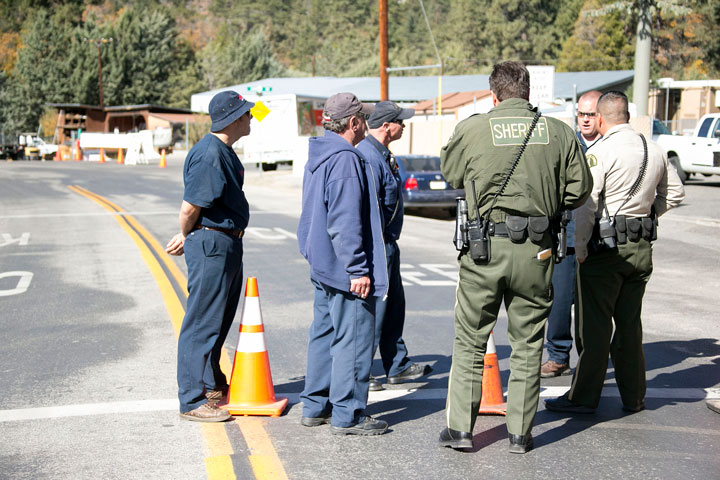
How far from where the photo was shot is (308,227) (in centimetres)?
533

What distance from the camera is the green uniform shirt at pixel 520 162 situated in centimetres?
462

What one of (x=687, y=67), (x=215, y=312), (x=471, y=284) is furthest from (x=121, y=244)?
(x=687, y=67)

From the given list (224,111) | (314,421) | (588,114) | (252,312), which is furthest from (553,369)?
(224,111)

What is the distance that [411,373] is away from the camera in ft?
21.2

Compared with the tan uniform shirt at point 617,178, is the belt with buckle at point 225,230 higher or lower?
lower

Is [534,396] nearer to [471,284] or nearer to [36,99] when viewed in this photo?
[471,284]

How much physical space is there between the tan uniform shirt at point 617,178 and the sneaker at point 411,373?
1.63 meters

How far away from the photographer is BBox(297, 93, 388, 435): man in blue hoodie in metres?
4.95

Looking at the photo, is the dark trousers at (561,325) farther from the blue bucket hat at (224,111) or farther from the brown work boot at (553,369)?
the blue bucket hat at (224,111)

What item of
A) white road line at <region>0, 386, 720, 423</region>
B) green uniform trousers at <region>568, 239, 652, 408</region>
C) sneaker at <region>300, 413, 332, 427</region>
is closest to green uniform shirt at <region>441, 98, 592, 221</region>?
green uniform trousers at <region>568, 239, 652, 408</region>

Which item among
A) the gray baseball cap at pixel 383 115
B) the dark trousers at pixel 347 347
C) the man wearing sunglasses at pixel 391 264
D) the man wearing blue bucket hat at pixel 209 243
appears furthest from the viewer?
the gray baseball cap at pixel 383 115

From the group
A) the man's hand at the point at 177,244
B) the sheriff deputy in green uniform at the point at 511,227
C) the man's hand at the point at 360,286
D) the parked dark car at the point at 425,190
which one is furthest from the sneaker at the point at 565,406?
the parked dark car at the point at 425,190

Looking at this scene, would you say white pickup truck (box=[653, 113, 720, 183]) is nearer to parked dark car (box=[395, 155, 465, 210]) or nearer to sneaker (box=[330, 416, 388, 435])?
parked dark car (box=[395, 155, 465, 210])

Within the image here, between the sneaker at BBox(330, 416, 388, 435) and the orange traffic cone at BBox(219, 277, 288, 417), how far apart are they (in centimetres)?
55
